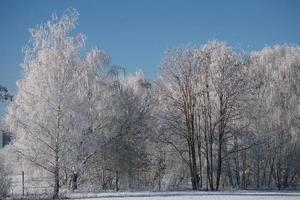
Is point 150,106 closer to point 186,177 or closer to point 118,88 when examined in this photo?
point 118,88

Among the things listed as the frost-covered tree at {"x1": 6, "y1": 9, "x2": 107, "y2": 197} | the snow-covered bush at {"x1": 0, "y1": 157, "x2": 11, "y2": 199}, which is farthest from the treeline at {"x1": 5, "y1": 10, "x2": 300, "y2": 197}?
the snow-covered bush at {"x1": 0, "y1": 157, "x2": 11, "y2": 199}

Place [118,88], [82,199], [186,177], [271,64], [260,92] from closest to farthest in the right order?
[82,199], [118,88], [186,177], [260,92], [271,64]

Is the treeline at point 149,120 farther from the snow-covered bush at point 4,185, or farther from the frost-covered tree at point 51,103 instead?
the snow-covered bush at point 4,185

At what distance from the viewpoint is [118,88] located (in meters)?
41.6

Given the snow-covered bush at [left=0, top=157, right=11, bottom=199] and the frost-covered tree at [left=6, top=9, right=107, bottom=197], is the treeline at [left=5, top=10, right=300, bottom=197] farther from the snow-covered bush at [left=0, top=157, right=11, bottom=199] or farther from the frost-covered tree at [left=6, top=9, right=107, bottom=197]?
the snow-covered bush at [left=0, top=157, right=11, bottom=199]

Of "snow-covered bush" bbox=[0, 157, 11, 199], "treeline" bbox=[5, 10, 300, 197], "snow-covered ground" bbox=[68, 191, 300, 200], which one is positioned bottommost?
"snow-covered ground" bbox=[68, 191, 300, 200]

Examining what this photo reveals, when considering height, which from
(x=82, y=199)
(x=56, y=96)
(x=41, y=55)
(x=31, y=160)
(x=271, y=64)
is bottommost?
(x=82, y=199)

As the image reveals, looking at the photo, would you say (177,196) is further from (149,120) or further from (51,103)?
(149,120)

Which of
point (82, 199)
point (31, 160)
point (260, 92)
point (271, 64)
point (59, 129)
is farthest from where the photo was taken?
point (271, 64)

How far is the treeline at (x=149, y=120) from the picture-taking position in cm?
3006

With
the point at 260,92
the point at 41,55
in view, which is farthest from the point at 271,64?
the point at 41,55

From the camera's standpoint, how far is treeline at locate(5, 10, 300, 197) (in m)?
30.1

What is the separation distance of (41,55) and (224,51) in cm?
1429

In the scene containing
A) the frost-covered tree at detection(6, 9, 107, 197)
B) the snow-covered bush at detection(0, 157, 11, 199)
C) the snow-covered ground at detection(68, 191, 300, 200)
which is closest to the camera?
the snow-covered bush at detection(0, 157, 11, 199)
